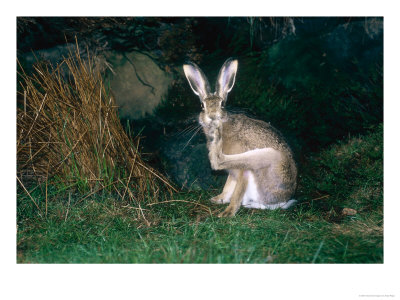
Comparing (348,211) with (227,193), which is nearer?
(348,211)

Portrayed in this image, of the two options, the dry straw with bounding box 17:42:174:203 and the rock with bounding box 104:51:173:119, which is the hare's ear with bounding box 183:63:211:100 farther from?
the rock with bounding box 104:51:173:119

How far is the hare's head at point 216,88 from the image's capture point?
3688 mm

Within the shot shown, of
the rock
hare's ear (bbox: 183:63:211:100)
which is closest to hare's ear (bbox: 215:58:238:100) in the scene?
hare's ear (bbox: 183:63:211:100)

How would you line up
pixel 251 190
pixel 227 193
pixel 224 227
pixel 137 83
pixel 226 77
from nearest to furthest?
pixel 224 227 → pixel 226 77 → pixel 251 190 → pixel 227 193 → pixel 137 83

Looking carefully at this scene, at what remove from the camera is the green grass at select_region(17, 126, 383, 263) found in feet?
9.32

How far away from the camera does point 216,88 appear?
3.81m

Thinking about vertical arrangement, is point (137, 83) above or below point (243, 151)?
above

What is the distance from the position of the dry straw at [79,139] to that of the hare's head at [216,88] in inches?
34.8

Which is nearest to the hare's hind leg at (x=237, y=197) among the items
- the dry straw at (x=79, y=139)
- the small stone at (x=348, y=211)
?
the dry straw at (x=79, y=139)

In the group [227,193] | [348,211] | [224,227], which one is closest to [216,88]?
[227,193]

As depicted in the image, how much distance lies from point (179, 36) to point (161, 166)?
1.73 metres

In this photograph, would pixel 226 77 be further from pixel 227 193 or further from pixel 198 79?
pixel 227 193

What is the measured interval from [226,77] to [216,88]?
150mm
